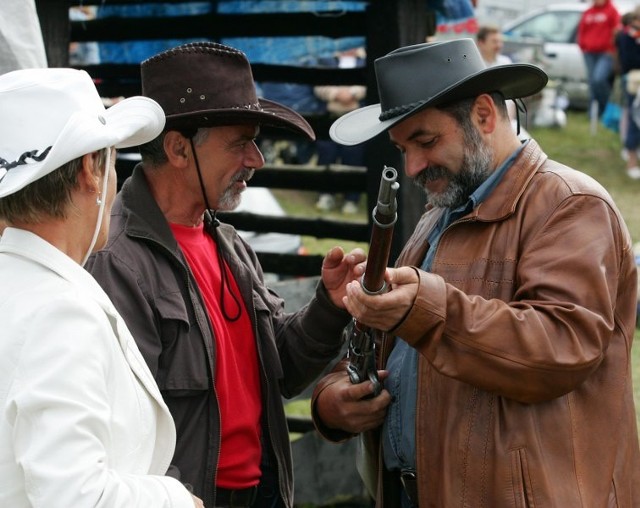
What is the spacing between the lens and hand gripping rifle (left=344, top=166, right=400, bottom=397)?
2436mm

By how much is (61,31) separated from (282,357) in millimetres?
2390

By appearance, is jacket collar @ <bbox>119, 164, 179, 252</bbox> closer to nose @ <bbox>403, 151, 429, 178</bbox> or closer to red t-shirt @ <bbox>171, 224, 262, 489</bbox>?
red t-shirt @ <bbox>171, 224, 262, 489</bbox>

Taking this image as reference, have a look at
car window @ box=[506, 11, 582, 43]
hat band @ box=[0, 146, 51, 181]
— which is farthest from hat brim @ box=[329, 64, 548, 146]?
car window @ box=[506, 11, 582, 43]

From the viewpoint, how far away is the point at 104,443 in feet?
6.39

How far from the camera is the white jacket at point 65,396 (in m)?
1.83

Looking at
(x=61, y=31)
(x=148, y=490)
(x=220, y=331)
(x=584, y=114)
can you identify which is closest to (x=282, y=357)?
(x=220, y=331)

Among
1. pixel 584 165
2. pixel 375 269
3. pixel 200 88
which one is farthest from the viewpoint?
pixel 584 165

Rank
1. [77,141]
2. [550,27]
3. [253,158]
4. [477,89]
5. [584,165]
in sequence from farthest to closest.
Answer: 1. [550,27]
2. [584,165]
3. [253,158]
4. [477,89]
5. [77,141]

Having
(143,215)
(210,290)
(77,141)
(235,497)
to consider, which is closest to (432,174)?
(210,290)

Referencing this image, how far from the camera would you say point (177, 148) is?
3.23 metres

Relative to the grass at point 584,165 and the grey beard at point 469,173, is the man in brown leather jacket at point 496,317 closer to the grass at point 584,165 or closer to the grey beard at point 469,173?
the grey beard at point 469,173

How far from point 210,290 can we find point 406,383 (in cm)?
74

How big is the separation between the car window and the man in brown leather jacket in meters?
17.5

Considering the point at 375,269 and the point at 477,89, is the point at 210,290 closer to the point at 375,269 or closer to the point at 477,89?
the point at 375,269
